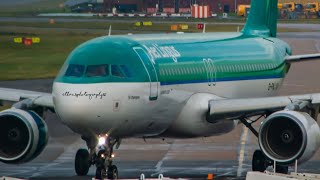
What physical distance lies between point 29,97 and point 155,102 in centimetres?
493

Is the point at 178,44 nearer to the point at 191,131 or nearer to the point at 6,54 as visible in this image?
the point at 191,131

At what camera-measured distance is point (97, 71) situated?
1272 inches

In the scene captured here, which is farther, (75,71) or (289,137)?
(289,137)

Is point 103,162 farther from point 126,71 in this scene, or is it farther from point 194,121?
point 194,121

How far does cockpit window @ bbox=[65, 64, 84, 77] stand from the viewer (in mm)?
32281

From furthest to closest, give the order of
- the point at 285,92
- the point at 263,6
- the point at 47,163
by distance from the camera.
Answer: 1. the point at 285,92
2. the point at 263,6
3. the point at 47,163

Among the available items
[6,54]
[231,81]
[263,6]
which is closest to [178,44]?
[231,81]

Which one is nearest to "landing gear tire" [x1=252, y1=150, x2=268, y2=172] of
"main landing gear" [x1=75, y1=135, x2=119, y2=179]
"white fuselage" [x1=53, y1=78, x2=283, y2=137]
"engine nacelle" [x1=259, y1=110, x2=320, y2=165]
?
"white fuselage" [x1=53, y1=78, x2=283, y2=137]

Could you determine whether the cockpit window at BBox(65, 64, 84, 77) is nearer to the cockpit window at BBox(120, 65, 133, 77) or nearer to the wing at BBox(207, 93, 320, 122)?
the cockpit window at BBox(120, 65, 133, 77)

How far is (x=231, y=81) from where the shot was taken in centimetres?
3922

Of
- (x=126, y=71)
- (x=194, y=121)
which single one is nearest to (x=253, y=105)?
(x=194, y=121)

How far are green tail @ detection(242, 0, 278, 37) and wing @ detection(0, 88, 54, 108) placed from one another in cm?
1074

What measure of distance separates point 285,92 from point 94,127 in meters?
37.4

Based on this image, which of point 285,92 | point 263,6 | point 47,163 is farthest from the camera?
point 285,92
